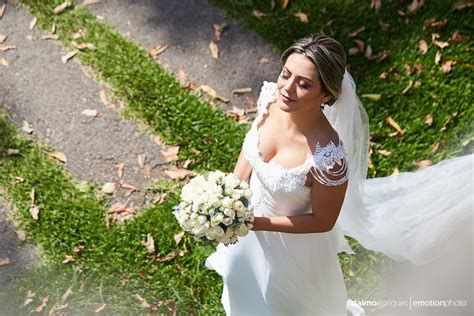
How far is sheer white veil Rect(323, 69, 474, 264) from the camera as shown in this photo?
4.39 meters

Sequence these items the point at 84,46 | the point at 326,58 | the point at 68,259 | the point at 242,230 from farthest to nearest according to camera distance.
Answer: the point at 84,46 < the point at 68,259 < the point at 242,230 < the point at 326,58

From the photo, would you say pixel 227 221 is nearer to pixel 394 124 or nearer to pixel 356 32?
pixel 394 124

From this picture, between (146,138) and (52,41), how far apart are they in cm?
142

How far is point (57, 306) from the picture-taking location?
15.8ft

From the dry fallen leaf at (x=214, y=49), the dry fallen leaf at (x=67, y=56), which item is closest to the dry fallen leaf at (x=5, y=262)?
the dry fallen leaf at (x=67, y=56)

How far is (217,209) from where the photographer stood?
129 inches

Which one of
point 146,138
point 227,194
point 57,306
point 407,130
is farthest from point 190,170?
point 227,194

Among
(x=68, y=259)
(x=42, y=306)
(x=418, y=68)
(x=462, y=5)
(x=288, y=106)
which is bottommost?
(x=42, y=306)

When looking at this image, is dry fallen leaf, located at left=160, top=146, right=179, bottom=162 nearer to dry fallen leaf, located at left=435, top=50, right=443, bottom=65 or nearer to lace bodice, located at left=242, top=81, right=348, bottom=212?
lace bodice, located at left=242, top=81, right=348, bottom=212

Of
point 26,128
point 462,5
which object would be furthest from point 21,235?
point 462,5

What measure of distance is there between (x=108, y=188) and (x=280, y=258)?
6.59ft

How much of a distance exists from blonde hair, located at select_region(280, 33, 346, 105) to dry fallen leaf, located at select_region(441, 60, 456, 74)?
2997 mm

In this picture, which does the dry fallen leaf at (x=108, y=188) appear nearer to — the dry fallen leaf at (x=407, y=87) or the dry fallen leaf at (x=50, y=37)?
the dry fallen leaf at (x=50, y=37)

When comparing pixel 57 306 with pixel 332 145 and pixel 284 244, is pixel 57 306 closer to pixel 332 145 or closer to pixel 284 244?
pixel 284 244
